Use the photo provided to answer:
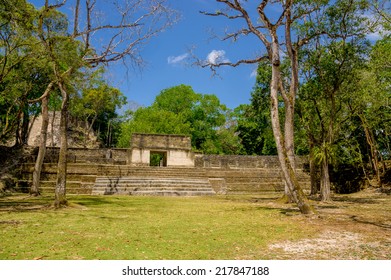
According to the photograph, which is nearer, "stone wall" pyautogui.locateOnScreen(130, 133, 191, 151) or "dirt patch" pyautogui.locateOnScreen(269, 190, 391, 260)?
"dirt patch" pyautogui.locateOnScreen(269, 190, 391, 260)

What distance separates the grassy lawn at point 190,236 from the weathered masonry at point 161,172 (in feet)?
24.2

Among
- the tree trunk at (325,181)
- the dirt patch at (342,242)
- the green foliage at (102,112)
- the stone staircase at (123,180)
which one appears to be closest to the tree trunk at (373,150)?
the tree trunk at (325,181)

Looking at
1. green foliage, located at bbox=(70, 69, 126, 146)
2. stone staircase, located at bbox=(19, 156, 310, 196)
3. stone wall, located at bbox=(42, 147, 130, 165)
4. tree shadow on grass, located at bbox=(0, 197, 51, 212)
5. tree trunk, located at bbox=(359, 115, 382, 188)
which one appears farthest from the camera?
green foliage, located at bbox=(70, 69, 126, 146)

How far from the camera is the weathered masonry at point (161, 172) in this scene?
1551 centimetres

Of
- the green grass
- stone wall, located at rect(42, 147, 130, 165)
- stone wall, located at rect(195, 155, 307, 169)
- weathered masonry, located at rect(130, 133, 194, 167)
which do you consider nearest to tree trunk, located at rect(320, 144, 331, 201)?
the green grass

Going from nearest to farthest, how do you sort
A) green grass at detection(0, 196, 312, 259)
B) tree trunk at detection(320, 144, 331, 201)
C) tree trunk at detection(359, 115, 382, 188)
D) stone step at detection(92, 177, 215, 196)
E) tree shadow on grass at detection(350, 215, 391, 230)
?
green grass at detection(0, 196, 312, 259) < tree shadow on grass at detection(350, 215, 391, 230) < tree trunk at detection(320, 144, 331, 201) < stone step at detection(92, 177, 215, 196) < tree trunk at detection(359, 115, 382, 188)

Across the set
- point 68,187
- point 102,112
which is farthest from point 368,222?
point 102,112

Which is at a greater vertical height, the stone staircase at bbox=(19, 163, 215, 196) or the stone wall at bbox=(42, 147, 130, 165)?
the stone wall at bbox=(42, 147, 130, 165)

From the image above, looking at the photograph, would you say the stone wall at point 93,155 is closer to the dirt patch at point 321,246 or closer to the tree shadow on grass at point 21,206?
the tree shadow on grass at point 21,206

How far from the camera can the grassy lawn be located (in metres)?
4.28

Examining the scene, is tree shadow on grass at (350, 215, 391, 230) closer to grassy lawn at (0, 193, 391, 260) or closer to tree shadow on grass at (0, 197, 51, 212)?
grassy lawn at (0, 193, 391, 260)

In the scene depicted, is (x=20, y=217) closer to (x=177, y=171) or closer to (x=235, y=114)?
(x=177, y=171)

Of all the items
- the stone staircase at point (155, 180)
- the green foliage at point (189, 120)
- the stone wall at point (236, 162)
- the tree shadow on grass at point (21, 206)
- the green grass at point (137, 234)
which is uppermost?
the green foliage at point (189, 120)

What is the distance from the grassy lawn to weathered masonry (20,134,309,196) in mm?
7379
